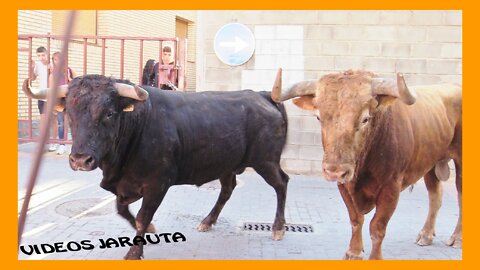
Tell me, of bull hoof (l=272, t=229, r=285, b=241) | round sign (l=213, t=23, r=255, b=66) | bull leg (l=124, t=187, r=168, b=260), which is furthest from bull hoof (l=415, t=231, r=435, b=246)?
round sign (l=213, t=23, r=255, b=66)

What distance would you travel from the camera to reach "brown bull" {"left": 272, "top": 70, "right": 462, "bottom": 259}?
3.40 metres

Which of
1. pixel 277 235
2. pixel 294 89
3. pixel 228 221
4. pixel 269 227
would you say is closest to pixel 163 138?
pixel 294 89

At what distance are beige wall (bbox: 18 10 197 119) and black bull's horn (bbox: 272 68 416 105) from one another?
5.40 m

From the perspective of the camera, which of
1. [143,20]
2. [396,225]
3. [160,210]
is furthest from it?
[143,20]

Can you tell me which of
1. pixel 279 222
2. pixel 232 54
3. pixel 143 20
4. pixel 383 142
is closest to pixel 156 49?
pixel 143 20

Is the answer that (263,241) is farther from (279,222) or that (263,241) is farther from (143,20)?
(143,20)

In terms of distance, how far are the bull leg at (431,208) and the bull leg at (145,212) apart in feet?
9.07

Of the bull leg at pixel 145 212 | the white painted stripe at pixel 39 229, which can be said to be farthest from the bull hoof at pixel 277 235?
the white painted stripe at pixel 39 229

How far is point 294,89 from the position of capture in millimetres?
3941

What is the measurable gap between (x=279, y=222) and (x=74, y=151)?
2.46 metres

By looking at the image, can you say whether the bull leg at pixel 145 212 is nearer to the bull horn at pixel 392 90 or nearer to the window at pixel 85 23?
the bull horn at pixel 392 90

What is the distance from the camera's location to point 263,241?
512cm

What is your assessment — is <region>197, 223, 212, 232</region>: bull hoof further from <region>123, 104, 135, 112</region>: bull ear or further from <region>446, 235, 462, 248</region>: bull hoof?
<region>446, 235, 462, 248</region>: bull hoof

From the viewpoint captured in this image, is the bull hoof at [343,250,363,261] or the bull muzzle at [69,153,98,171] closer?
the bull muzzle at [69,153,98,171]
